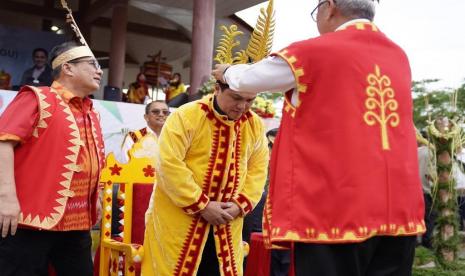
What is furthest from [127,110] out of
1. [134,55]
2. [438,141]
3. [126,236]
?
[134,55]

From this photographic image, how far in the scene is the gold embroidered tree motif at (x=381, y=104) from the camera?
199cm

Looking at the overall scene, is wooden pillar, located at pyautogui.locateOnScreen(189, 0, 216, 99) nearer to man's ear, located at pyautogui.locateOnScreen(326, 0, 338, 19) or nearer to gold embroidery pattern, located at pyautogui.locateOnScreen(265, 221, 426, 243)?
man's ear, located at pyautogui.locateOnScreen(326, 0, 338, 19)

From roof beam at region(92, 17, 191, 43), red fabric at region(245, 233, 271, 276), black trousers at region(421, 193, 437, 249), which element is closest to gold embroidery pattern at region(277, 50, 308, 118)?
red fabric at region(245, 233, 271, 276)

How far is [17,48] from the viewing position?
13742 mm

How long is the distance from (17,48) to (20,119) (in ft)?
39.3

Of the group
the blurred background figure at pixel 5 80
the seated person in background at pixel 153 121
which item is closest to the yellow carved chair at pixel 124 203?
the seated person in background at pixel 153 121

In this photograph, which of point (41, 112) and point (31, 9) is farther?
point (31, 9)

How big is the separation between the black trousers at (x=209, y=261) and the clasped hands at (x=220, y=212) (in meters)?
0.14

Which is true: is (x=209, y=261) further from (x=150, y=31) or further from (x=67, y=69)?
(x=150, y=31)

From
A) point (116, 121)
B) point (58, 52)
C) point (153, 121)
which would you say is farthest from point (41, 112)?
point (116, 121)

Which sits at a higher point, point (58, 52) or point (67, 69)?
point (58, 52)

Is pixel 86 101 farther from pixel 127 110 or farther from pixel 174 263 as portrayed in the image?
pixel 127 110

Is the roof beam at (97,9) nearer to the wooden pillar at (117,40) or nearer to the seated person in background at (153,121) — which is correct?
the wooden pillar at (117,40)

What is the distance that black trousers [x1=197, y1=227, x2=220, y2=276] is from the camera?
2.99m
